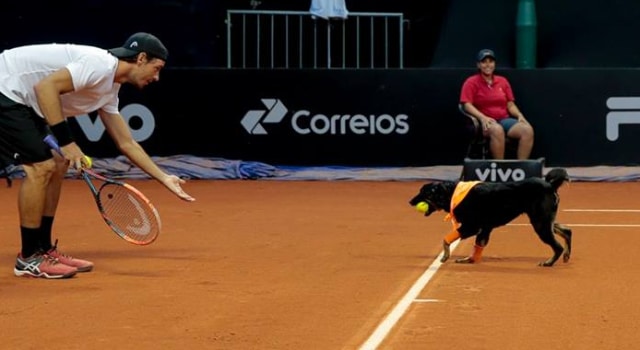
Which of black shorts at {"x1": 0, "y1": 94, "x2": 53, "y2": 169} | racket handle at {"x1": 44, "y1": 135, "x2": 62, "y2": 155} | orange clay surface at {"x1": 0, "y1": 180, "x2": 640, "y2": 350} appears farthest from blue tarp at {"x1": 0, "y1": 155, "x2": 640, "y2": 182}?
racket handle at {"x1": 44, "y1": 135, "x2": 62, "y2": 155}

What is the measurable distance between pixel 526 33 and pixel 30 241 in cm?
902

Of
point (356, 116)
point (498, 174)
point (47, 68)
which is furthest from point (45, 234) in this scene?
point (356, 116)

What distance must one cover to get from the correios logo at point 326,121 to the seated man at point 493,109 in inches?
46.4

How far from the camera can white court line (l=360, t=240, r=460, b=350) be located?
21.6ft

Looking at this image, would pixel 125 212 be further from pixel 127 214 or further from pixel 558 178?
pixel 558 178

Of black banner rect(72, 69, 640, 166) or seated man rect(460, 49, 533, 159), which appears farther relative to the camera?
black banner rect(72, 69, 640, 166)

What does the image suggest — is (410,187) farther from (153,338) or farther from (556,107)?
(153,338)

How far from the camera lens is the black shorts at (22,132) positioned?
343 inches

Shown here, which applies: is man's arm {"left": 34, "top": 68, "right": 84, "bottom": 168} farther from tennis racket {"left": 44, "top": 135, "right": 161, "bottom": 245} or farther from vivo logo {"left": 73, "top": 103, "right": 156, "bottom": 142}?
vivo logo {"left": 73, "top": 103, "right": 156, "bottom": 142}

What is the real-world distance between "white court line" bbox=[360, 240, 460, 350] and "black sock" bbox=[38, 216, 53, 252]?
2.32m

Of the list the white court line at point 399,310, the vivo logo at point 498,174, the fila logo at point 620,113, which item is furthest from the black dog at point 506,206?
the fila logo at point 620,113

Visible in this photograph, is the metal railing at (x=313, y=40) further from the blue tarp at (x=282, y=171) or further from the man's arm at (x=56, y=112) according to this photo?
the man's arm at (x=56, y=112)

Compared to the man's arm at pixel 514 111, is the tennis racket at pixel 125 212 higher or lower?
higher

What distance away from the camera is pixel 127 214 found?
899 cm
